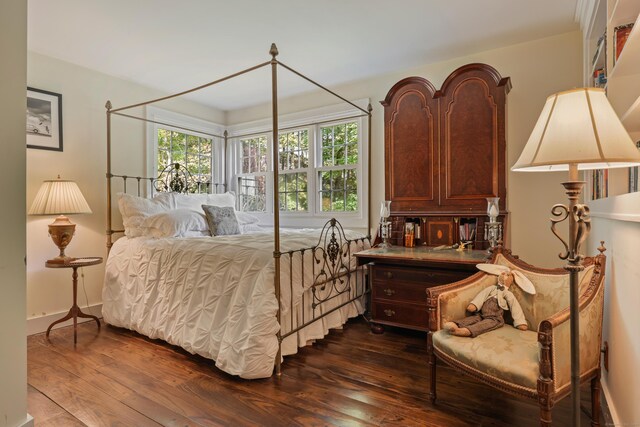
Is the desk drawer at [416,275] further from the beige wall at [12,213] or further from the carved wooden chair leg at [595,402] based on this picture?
the beige wall at [12,213]

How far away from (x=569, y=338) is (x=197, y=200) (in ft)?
11.4

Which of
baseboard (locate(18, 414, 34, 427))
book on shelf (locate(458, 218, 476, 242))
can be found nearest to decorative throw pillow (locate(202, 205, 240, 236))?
book on shelf (locate(458, 218, 476, 242))

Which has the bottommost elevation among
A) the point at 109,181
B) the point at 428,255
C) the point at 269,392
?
the point at 269,392

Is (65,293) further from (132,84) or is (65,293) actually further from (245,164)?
(245,164)

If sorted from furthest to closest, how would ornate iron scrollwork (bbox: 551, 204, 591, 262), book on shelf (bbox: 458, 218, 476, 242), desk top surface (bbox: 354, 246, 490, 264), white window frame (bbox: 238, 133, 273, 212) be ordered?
white window frame (bbox: 238, 133, 273, 212) → book on shelf (bbox: 458, 218, 476, 242) → desk top surface (bbox: 354, 246, 490, 264) → ornate iron scrollwork (bbox: 551, 204, 591, 262)

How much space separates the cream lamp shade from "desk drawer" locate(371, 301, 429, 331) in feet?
6.12

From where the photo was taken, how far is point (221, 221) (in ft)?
11.4

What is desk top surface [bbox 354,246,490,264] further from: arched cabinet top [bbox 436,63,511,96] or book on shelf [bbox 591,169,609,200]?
arched cabinet top [bbox 436,63,511,96]

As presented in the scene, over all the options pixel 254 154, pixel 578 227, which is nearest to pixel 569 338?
pixel 578 227

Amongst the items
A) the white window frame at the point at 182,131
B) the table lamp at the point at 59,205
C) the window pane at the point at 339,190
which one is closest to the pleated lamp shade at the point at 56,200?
the table lamp at the point at 59,205

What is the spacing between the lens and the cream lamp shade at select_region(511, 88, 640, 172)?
987mm

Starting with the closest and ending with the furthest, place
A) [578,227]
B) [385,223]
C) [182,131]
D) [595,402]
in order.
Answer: [578,227], [595,402], [385,223], [182,131]

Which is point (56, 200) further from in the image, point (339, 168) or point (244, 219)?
point (339, 168)

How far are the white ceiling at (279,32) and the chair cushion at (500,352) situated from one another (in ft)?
7.27
